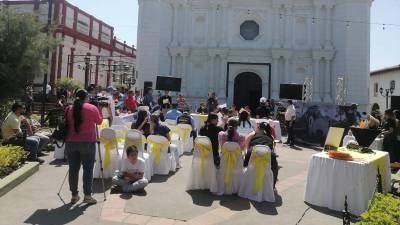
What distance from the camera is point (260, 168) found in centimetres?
685

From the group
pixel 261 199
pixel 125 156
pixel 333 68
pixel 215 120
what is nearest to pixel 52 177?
pixel 125 156

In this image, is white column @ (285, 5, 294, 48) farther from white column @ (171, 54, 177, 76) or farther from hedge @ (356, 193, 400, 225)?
hedge @ (356, 193, 400, 225)

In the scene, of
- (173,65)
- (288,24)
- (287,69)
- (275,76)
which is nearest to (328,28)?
(288,24)

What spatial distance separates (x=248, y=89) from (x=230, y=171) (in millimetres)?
20656

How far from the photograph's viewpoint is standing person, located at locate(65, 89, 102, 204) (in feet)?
20.1

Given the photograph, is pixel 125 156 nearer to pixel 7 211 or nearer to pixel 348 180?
pixel 7 211

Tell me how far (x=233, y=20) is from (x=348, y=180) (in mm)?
22495

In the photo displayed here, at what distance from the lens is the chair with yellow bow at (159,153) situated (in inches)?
331

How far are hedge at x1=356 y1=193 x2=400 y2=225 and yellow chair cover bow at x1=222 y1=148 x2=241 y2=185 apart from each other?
123 inches

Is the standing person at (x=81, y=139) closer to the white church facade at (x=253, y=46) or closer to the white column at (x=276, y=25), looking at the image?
the white church facade at (x=253, y=46)

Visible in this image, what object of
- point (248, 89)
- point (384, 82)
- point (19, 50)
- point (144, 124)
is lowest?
point (144, 124)

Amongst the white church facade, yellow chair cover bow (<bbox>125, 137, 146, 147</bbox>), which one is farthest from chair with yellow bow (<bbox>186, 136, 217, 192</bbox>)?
the white church facade

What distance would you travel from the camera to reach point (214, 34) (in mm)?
27219

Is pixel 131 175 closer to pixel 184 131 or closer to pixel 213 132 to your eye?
pixel 213 132
